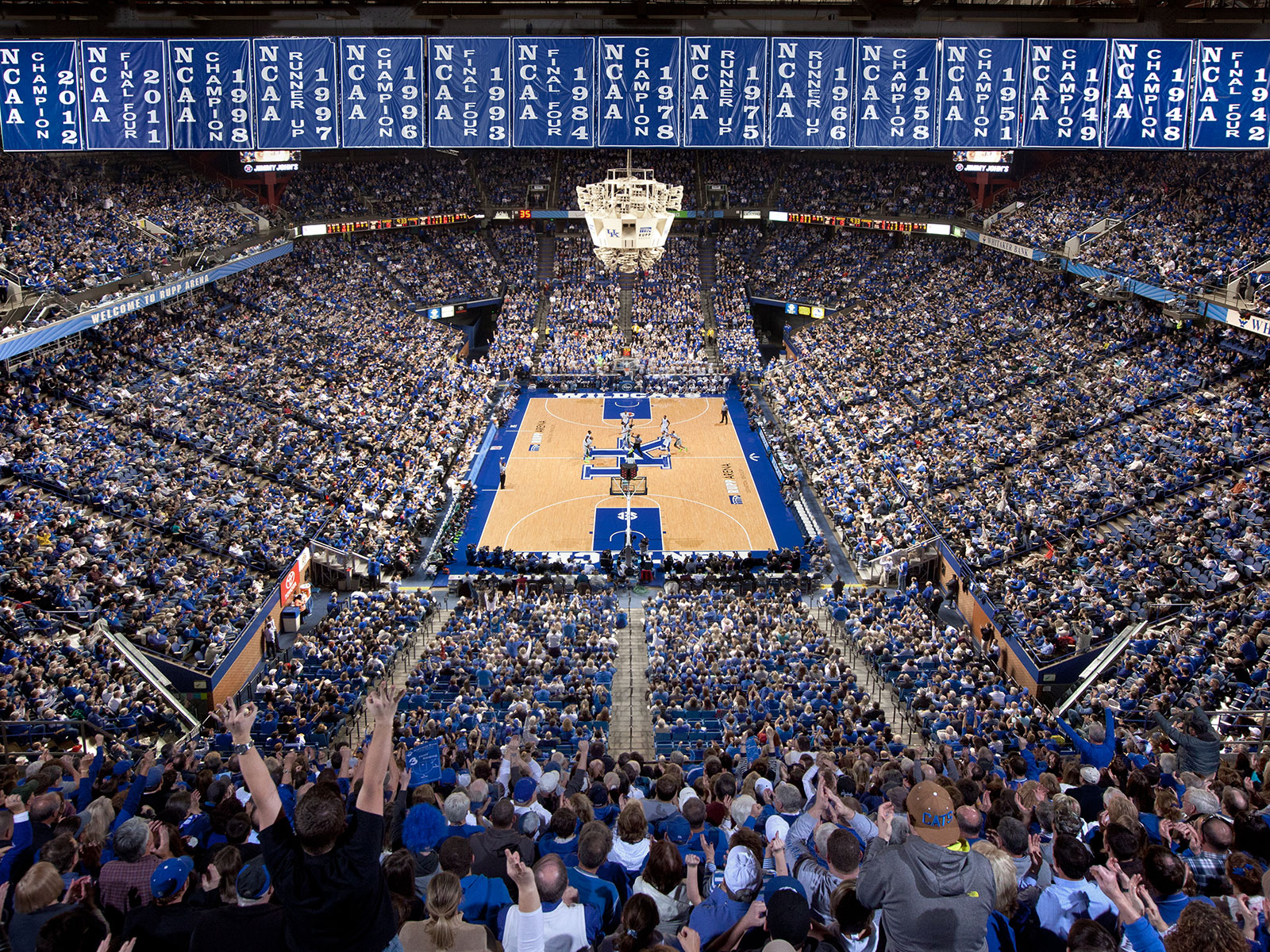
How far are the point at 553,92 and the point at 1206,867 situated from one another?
31.4m

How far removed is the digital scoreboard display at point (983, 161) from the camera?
48.8 meters

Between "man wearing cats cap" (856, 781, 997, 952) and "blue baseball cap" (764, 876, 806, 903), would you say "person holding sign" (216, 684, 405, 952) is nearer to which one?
"blue baseball cap" (764, 876, 806, 903)

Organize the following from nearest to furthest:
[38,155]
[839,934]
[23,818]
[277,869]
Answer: [277,869], [839,934], [23,818], [38,155]

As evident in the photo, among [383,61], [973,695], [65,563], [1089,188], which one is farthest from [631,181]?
[1089,188]

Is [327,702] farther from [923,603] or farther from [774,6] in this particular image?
[774,6]

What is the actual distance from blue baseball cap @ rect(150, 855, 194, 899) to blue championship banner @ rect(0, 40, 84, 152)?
3235cm

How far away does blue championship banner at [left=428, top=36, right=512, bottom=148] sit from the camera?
32344mm

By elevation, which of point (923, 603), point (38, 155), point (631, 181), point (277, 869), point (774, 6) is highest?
point (774, 6)

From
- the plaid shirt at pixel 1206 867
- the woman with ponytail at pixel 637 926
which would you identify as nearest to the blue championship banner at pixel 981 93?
the plaid shirt at pixel 1206 867

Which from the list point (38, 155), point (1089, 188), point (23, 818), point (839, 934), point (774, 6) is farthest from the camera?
point (1089, 188)

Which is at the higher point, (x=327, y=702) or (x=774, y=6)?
(x=774, y=6)

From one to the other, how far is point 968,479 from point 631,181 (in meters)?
15.3

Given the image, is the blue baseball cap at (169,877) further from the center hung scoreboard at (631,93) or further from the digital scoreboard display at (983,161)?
the digital scoreboard display at (983,161)

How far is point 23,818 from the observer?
288 inches
